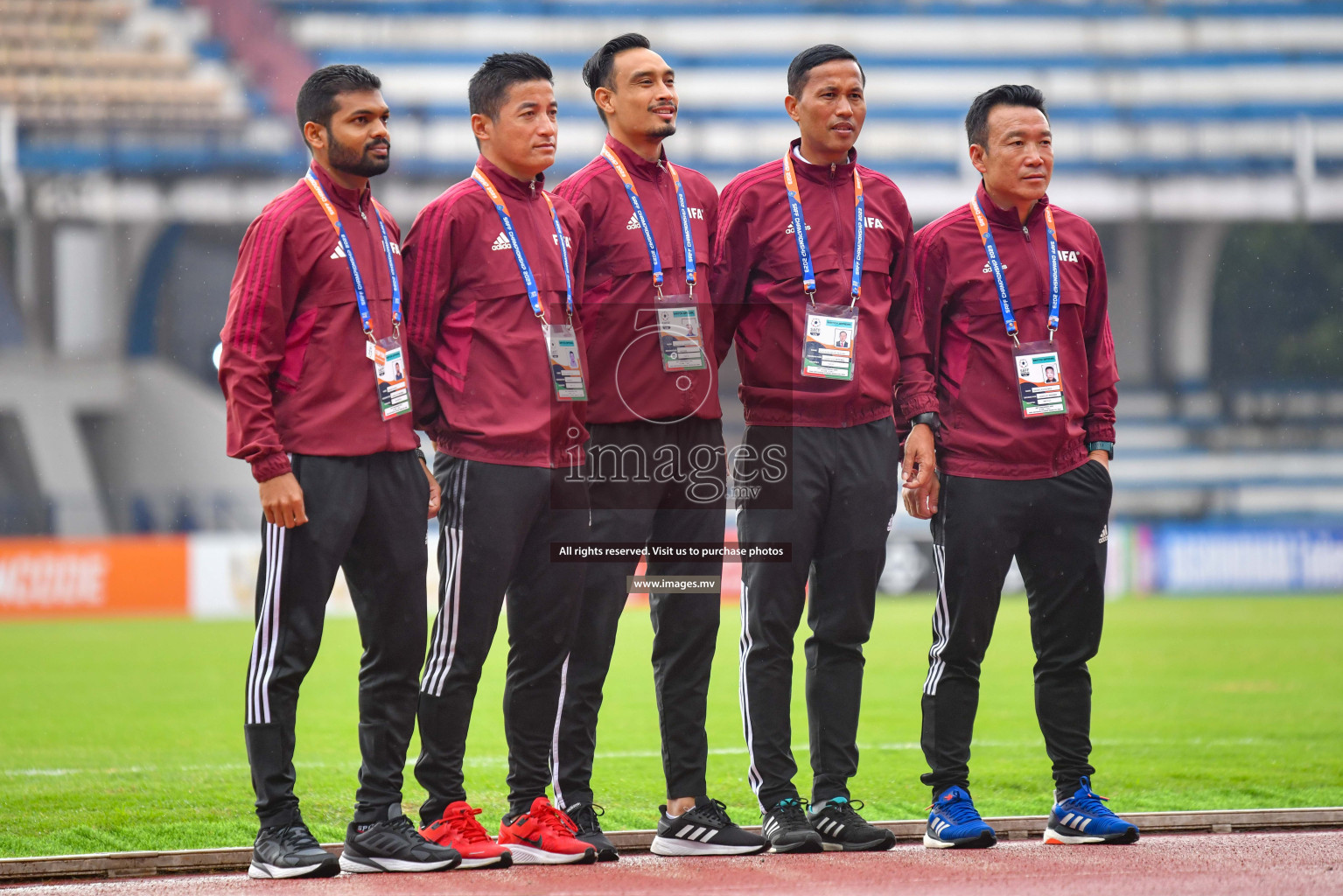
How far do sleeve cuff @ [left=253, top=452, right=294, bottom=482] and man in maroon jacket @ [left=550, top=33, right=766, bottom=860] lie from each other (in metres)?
0.83

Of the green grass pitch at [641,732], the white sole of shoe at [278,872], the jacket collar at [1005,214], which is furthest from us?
the green grass pitch at [641,732]

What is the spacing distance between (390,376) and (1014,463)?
5.75 feet

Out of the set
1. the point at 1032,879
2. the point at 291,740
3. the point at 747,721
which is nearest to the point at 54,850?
the point at 291,740

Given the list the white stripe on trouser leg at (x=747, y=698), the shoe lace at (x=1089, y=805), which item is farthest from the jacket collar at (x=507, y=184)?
the shoe lace at (x=1089, y=805)

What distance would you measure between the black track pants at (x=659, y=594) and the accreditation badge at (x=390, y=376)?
1.74 ft

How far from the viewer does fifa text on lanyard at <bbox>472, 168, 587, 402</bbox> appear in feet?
12.5

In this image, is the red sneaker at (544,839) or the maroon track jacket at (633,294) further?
the maroon track jacket at (633,294)

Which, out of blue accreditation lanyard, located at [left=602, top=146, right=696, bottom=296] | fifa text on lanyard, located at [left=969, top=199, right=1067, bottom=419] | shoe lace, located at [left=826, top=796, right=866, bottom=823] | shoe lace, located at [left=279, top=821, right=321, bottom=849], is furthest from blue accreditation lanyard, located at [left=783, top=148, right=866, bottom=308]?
shoe lace, located at [left=279, top=821, right=321, bottom=849]

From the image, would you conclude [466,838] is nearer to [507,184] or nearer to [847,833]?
[847,833]

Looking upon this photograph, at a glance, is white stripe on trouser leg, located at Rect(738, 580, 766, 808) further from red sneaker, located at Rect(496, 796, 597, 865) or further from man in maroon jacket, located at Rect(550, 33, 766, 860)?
red sneaker, located at Rect(496, 796, 597, 865)

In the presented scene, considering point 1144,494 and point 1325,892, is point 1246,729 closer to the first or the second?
point 1325,892

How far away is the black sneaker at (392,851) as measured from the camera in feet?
11.8

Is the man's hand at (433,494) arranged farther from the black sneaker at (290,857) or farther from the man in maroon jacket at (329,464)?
the black sneaker at (290,857)

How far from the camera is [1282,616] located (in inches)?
578
